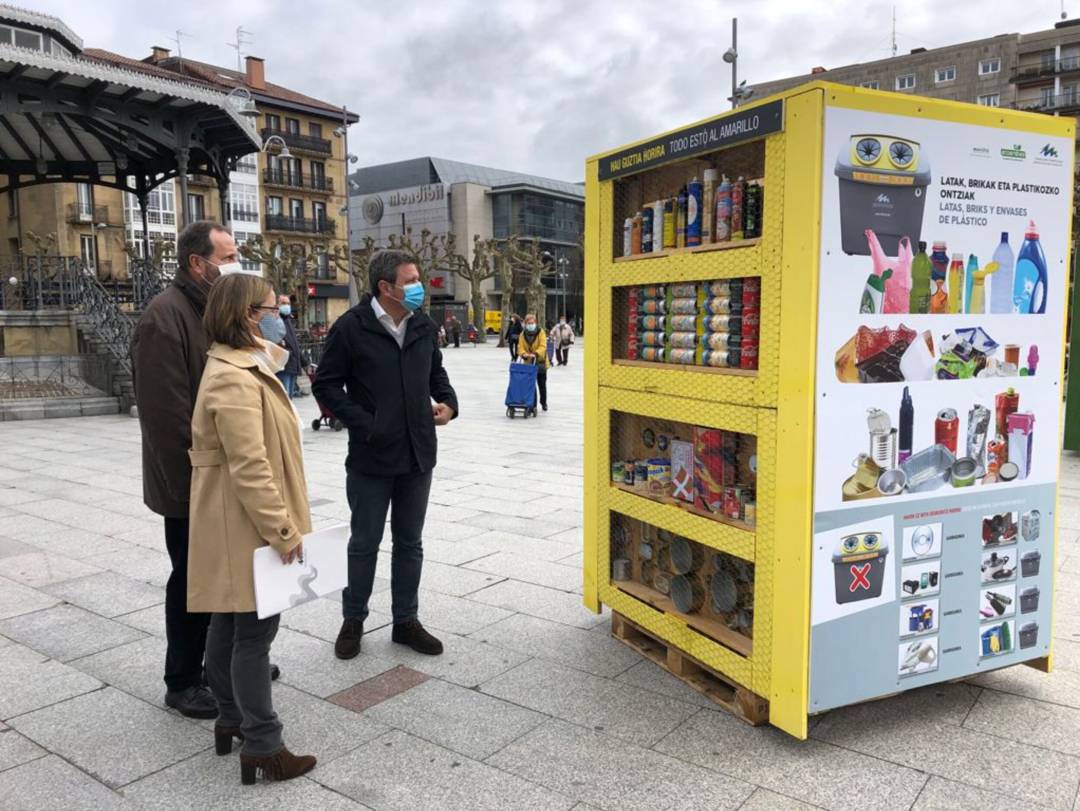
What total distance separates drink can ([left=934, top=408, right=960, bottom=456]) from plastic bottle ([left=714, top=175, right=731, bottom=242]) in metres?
1.08

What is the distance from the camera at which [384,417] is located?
3.93 meters

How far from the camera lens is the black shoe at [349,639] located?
4055 millimetres

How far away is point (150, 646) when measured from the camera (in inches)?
168

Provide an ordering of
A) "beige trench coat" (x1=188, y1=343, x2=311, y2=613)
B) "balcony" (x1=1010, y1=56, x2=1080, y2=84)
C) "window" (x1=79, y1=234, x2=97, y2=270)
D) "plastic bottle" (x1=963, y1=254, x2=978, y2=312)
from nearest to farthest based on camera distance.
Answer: "beige trench coat" (x1=188, y1=343, x2=311, y2=613), "plastic bottle" (x1=963, y1=254, x2=978, y2=312), "window" (x1=79, y1=234, x2=97, y2=270), "balcony" (x1=1010, y1=56, x2=1080, y2=84)

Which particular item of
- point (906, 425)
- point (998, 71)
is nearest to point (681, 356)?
point (906, 425)

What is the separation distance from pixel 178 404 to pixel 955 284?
301 centimetres

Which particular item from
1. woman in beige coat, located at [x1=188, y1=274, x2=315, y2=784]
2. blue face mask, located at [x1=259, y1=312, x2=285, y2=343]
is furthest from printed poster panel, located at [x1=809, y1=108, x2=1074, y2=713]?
blue face mask, located at [x1=259, y1=312, x2=285, y2=343]

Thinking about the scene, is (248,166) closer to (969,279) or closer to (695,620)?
(695,620)

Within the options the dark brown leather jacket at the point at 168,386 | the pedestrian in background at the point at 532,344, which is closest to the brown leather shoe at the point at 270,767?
the dark brown leather jacket at the point at 168,386

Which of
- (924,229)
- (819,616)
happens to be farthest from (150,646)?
(924,229)

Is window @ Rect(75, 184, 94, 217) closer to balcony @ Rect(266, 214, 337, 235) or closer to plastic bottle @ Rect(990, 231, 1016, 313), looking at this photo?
balcony @ Rect(266, 214, 337, 235)

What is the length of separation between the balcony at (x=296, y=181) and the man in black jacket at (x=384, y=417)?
193ft

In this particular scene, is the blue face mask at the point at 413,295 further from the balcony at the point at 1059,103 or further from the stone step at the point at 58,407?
the balcony at the point at 1059,103

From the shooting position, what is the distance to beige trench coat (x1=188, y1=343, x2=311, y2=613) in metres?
2.79
